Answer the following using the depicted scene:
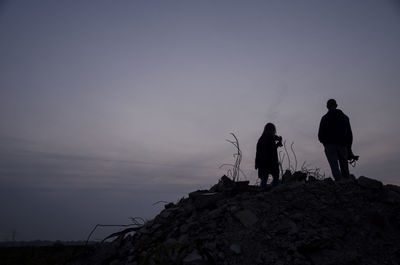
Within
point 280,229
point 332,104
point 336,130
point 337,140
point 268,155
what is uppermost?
point 332,104

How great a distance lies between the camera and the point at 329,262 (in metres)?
3.33

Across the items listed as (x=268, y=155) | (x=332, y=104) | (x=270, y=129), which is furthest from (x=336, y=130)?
(x=268, y=155)

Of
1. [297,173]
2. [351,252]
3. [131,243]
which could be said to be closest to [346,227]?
[351,252]

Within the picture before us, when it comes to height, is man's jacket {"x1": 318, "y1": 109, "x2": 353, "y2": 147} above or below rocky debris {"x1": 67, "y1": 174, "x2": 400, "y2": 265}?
above

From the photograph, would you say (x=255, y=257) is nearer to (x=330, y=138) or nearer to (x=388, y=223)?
(x=388, y=223)

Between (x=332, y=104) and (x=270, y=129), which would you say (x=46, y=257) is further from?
(x=332, y=104)

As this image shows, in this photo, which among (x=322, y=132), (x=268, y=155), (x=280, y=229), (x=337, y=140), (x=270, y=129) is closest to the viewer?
(x=280, y=229)

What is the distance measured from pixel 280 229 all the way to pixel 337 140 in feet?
10.6

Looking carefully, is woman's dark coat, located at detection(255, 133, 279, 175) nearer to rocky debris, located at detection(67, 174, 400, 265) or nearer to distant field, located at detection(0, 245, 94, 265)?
rocky debris, located at detection(67, 174, 400, 265)

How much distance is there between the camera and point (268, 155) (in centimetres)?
655

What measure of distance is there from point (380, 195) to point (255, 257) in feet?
9.55

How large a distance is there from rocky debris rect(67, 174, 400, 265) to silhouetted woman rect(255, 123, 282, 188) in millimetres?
1304

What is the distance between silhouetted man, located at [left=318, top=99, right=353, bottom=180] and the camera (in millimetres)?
6184

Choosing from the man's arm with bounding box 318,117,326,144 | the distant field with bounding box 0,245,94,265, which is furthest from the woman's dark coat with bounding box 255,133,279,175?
the distant field with bounding box 0,245,94,265
